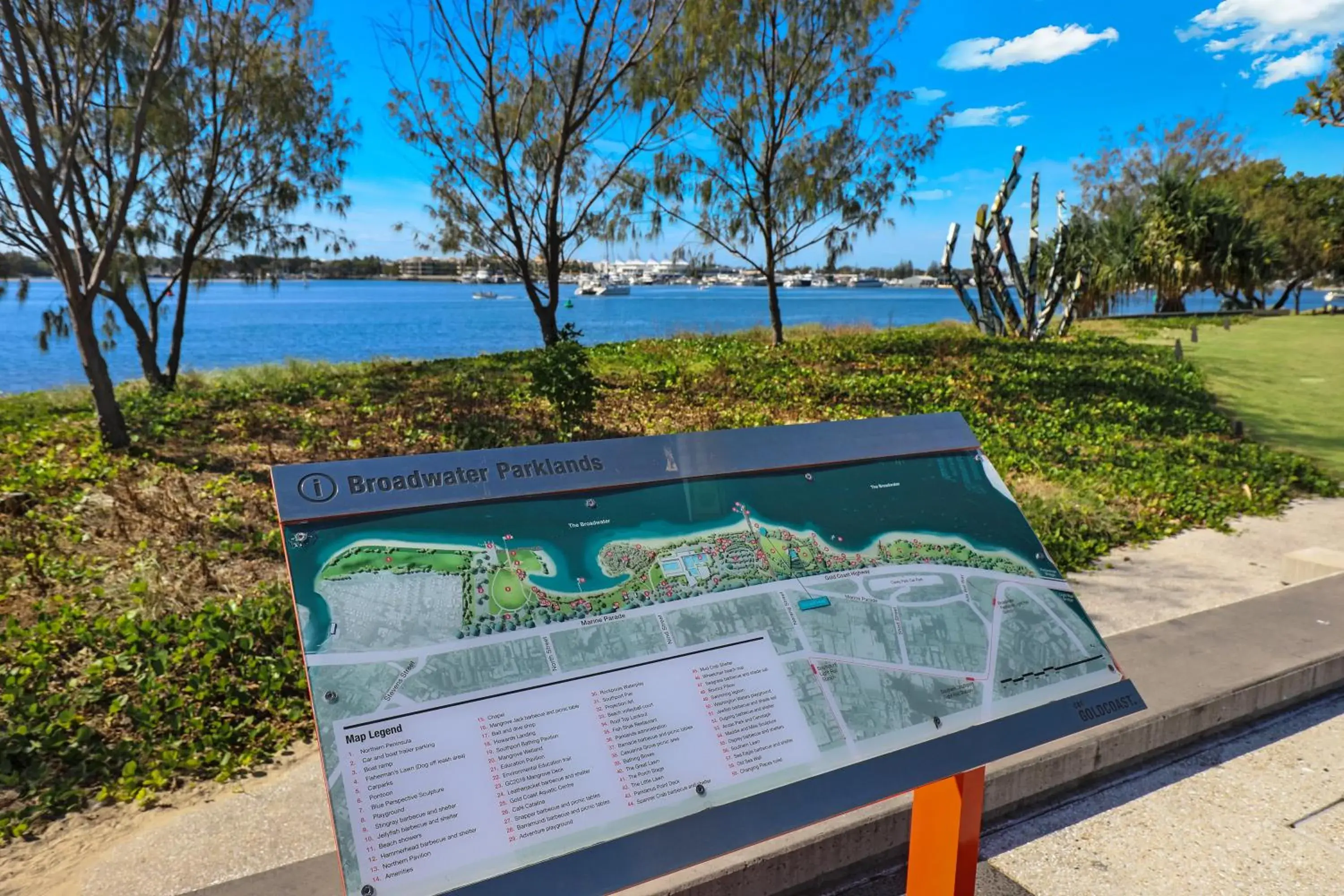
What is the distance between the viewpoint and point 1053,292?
19922mm

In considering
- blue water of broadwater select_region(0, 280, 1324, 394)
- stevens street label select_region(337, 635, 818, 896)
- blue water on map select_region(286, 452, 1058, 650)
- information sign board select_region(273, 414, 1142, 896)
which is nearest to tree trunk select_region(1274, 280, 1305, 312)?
blue water of broadwater select_region(0, 280, 1324, 394)

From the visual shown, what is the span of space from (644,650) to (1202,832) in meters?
2.50

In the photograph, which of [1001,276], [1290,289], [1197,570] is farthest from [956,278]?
[1290,289]

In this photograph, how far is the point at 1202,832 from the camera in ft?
9.95

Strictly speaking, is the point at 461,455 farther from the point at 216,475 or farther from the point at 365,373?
the point at 365,373

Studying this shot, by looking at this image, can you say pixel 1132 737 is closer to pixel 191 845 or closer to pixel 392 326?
pixel 191 845

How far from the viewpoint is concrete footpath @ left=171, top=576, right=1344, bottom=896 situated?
2.49m

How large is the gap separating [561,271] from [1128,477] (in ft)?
31.5

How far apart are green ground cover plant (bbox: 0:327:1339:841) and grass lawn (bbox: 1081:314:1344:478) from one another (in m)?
0.72

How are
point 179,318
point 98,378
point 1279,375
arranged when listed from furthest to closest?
point 1279,375 → point 179,318 → point 98,378

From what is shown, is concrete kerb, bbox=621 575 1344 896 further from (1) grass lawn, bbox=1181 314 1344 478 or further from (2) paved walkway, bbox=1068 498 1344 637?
(1) grass lawn, bbox=1181 314 1344 478

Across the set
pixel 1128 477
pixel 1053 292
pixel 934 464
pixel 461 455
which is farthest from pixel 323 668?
pixel 1053 292

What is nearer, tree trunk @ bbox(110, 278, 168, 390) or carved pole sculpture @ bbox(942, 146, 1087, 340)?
tree trunk @ bbox(110, 278, 168, 390)

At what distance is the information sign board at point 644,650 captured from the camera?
1530mm
